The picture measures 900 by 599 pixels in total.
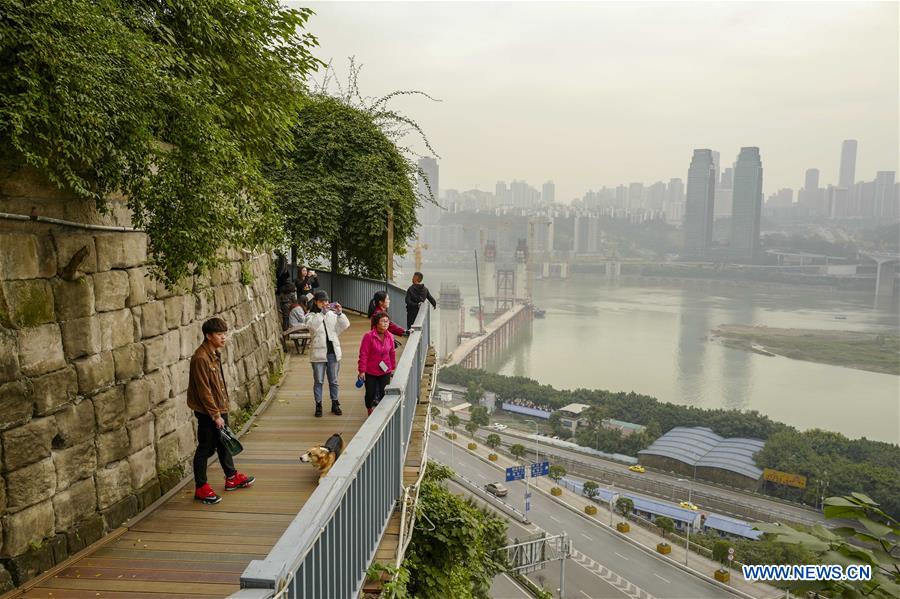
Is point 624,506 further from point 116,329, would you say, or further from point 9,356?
point 9,356

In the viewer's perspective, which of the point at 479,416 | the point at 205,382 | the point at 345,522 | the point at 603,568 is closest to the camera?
the point at 345,522

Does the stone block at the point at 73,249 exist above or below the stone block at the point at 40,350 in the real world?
above

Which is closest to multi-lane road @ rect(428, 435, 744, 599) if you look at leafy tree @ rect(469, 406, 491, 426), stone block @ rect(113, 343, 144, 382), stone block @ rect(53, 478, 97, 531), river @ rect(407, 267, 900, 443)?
leafy tree @ rect(469, 406, 491, 426)

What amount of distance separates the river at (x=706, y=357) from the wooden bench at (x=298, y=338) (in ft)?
250

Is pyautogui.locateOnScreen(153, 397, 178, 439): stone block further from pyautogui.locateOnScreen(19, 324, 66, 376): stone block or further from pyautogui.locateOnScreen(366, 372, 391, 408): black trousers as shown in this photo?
pyautogui.locateOnScreen(366, 372, 391, 408): black trousers

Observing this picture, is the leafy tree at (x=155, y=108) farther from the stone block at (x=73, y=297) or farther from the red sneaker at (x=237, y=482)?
the red sneaker at (x=237, y=482)

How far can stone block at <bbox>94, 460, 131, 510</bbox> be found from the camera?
Result: 14.5ft

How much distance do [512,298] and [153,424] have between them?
469ft

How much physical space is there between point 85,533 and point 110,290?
1617mm

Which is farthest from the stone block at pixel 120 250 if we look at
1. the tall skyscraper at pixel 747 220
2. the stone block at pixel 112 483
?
the tall skyscraper at pixel 747 220

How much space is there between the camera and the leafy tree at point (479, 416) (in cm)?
7876

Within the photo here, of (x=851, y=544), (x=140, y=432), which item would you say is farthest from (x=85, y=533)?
(x=851, y=544)

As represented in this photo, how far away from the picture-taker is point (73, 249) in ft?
14.1

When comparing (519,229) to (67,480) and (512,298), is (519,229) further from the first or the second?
(67,480)
